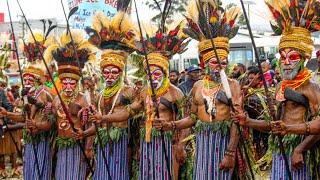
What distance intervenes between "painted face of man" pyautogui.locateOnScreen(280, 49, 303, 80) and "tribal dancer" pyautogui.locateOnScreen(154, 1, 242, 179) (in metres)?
0.71

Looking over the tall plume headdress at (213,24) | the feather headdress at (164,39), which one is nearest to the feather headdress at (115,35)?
the feather headdress at (164,39)

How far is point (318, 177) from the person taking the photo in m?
5.31

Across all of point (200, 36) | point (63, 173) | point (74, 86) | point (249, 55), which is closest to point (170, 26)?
point (200, 36)

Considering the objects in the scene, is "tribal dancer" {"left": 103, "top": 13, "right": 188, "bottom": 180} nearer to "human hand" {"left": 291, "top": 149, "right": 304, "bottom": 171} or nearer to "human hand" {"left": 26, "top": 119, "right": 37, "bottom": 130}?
"human hand" {"left": 26, "top": 119, "right": 37, "bottom": 130}

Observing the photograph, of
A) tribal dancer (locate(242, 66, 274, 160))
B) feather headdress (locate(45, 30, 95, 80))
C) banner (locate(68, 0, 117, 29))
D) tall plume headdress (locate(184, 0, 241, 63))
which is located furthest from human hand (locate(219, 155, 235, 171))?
banner (locate(68, 0, 117, 29))

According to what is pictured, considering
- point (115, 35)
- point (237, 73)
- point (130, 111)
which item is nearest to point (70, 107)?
point (130, 111)

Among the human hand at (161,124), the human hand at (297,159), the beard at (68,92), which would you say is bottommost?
the human hand at (297,159)

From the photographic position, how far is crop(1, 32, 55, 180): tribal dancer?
7.93m

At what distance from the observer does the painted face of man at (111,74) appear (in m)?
7.11

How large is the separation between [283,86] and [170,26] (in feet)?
6.43

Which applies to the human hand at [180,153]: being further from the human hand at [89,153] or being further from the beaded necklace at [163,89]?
the human hand at [89,153]

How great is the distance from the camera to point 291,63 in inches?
208

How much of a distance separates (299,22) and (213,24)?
3.56 feet

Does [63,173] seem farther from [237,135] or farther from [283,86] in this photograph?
[283,86]
